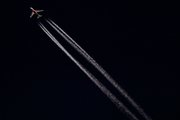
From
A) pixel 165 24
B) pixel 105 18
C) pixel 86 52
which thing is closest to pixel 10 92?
pixel 86 52

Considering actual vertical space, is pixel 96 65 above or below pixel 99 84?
above

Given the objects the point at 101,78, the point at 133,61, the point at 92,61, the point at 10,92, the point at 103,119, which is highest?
the point at 10,92

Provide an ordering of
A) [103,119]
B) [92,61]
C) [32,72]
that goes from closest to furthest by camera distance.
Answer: [103,119]
[92,61]
[32,72]

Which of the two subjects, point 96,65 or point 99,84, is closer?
point 99,84

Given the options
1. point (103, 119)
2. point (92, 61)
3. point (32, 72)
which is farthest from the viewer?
point (32, 72)

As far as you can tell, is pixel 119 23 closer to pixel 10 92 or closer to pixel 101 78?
pixel 101 78

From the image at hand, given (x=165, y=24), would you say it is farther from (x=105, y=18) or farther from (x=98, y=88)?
(x=98, y=88)

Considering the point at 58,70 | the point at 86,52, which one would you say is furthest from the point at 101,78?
the point at 58,70

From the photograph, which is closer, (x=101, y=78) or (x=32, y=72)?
(x=101, y=78)

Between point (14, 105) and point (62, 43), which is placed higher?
point (62, 43)
